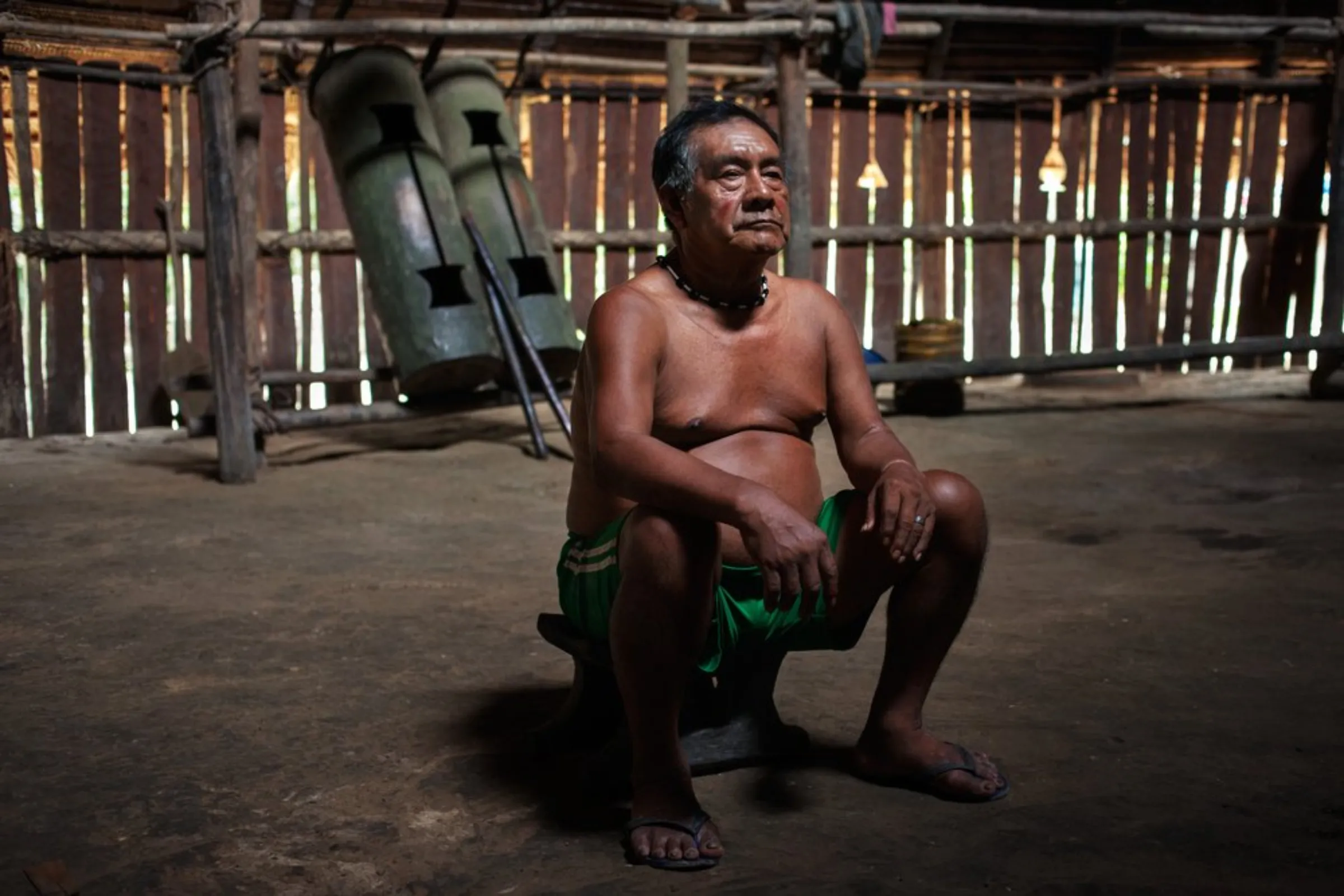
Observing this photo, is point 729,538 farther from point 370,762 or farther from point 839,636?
point 370,762

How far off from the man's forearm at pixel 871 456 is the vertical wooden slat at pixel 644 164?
735cm

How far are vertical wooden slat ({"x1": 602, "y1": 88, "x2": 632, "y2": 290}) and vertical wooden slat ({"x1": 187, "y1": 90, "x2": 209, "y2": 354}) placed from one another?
2733mm

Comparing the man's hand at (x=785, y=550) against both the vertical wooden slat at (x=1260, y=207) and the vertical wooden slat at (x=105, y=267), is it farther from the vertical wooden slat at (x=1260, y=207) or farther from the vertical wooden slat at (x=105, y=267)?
the vertical wooden slat at (x=1260, y=207)

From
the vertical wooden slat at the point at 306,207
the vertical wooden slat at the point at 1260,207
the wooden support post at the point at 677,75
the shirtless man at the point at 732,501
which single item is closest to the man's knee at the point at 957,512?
the shirtless man at the point at 732,501

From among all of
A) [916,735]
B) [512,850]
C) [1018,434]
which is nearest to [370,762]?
[512,850]

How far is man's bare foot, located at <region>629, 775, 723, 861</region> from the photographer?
2.36 meters

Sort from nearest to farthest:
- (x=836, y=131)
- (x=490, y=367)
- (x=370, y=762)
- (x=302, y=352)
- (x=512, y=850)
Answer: (x=512, y=850) < (x=370, y=762) < (x=490, y=367) < (x=302, y=352) < (x=836, y=131)

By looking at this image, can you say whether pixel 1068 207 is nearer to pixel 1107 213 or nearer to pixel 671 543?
pixel 1107 213

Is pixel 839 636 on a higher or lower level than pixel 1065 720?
higher

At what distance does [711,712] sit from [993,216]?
28.4 feet

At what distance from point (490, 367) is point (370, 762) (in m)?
4.89

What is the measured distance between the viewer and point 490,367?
7.64 meters

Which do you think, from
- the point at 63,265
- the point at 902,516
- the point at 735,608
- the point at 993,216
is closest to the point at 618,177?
the point at 993,216

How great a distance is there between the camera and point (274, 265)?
8.94 metres
